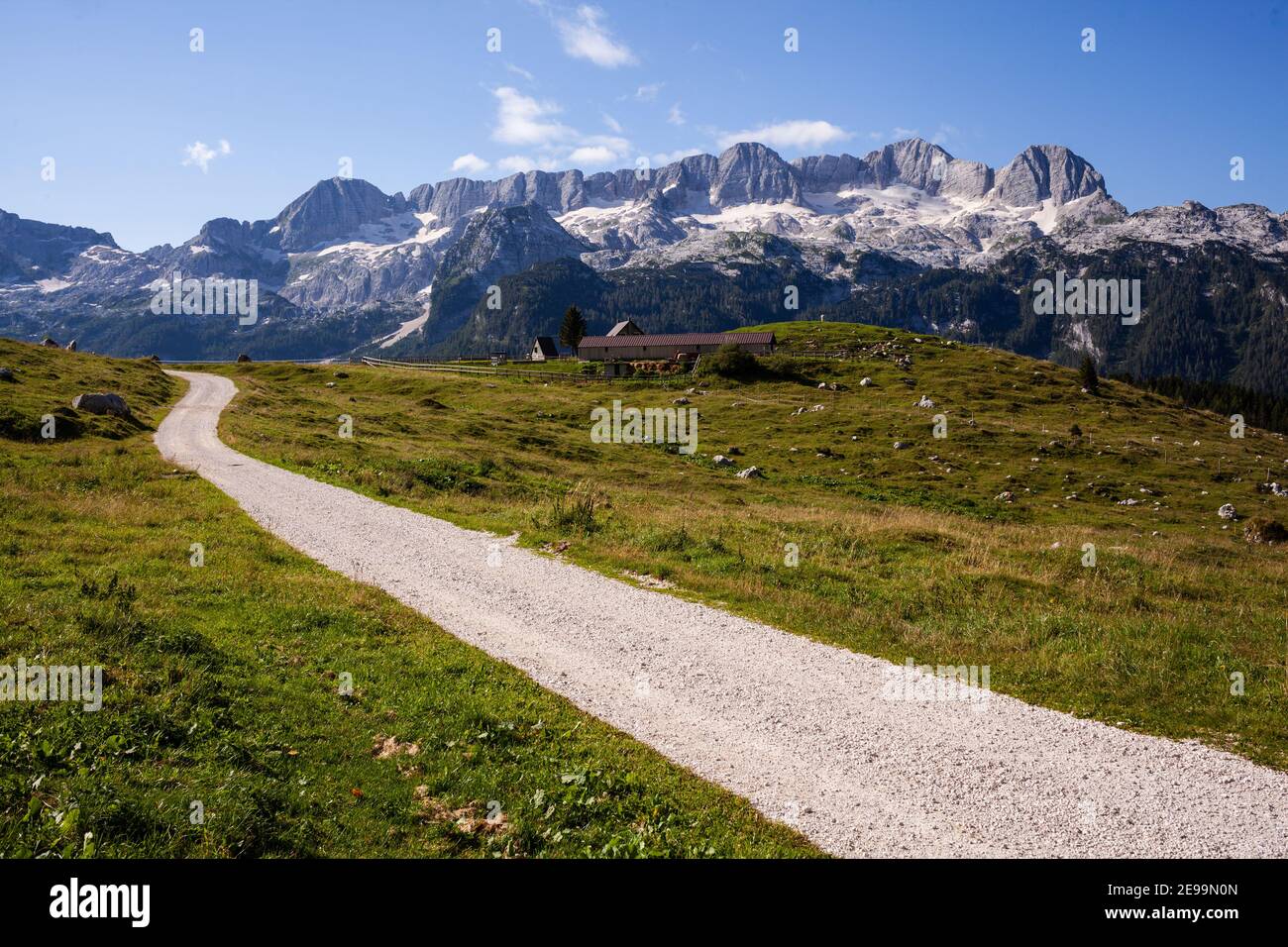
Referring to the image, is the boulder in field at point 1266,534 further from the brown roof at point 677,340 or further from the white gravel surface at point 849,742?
the brown roof at point 677,340

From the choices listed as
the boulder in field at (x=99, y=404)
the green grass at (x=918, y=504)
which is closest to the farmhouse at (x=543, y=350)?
the green grass at (x=918, y=504)

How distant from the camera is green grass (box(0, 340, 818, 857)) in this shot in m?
8.09

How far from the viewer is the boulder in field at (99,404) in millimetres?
51716

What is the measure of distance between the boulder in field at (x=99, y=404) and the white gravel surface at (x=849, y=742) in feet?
152

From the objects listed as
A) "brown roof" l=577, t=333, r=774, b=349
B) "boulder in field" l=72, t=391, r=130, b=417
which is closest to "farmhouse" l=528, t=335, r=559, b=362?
"brown roof" l=577, t=333, r=774, b=349

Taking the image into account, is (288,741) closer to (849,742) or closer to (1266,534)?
(849,742)

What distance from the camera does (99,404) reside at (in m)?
52.1

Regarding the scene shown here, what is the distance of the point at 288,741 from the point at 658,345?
14154 cm

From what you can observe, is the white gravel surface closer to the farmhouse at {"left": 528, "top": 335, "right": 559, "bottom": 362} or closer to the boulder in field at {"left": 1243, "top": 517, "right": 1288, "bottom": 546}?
the boulder in field at {"left": 1243, "top": 517, "right": 1288, "bottom": 546}

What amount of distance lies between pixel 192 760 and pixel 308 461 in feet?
115

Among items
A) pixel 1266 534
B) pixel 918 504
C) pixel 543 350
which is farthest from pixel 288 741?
pixel 543 350

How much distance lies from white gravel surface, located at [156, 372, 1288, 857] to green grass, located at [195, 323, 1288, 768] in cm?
149

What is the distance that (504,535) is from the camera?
26.9 m
